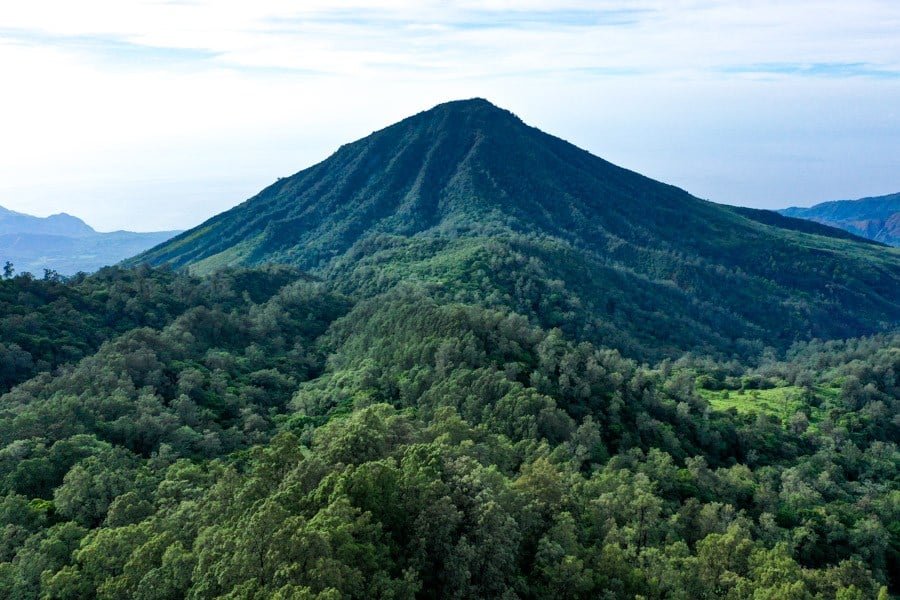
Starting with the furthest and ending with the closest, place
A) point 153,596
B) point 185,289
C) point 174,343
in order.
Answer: point 185,289
point 174,343
point 153,596

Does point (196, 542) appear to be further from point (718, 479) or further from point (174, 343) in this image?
point (174, 343)

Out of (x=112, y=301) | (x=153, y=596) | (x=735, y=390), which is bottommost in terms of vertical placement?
(x=735, y=390)

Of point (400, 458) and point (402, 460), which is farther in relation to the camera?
point (400, 458)

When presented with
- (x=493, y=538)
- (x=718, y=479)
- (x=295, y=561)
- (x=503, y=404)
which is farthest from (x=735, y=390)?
(x=295, y=561)

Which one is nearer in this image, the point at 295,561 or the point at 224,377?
the point at 295,561
